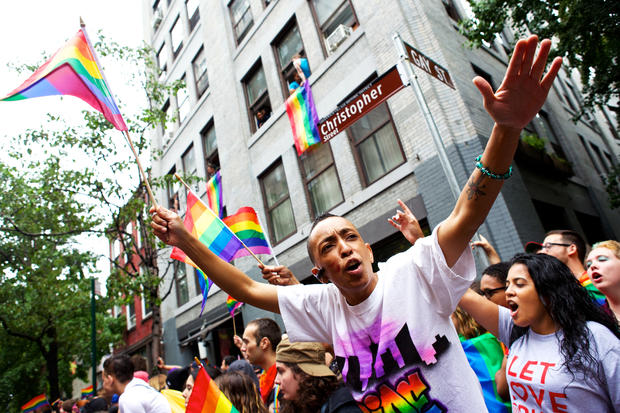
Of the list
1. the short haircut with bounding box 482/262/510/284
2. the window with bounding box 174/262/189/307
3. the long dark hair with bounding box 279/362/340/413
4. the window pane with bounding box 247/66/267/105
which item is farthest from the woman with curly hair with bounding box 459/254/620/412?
the window with bounding box 174/262/189/307

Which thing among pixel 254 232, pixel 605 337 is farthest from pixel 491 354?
pixel 254 232

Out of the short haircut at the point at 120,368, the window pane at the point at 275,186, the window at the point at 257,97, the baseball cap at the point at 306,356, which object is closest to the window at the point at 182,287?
the window pane at the point at 275,186

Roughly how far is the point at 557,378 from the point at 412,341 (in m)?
0.97

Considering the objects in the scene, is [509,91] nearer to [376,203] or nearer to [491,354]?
[491,354]

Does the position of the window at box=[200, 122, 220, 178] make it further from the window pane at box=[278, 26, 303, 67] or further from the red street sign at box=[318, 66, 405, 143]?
the red street sign at box=[318, 66, 405, 143]

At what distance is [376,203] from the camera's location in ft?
29.1

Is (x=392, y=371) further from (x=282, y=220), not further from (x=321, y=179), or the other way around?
(x=282, y=220)

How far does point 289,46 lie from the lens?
1221 centimetres

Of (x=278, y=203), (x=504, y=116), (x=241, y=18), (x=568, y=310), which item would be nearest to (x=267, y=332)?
(x=568, y=310)

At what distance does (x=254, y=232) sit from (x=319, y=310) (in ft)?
11.7

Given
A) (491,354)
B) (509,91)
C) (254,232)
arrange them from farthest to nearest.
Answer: (254,232) < (491,354) < (509,91)

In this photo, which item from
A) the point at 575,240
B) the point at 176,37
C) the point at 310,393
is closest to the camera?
the point at 310,393

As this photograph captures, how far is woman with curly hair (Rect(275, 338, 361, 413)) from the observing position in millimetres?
2572

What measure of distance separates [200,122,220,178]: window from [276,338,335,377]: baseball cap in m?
12.7
